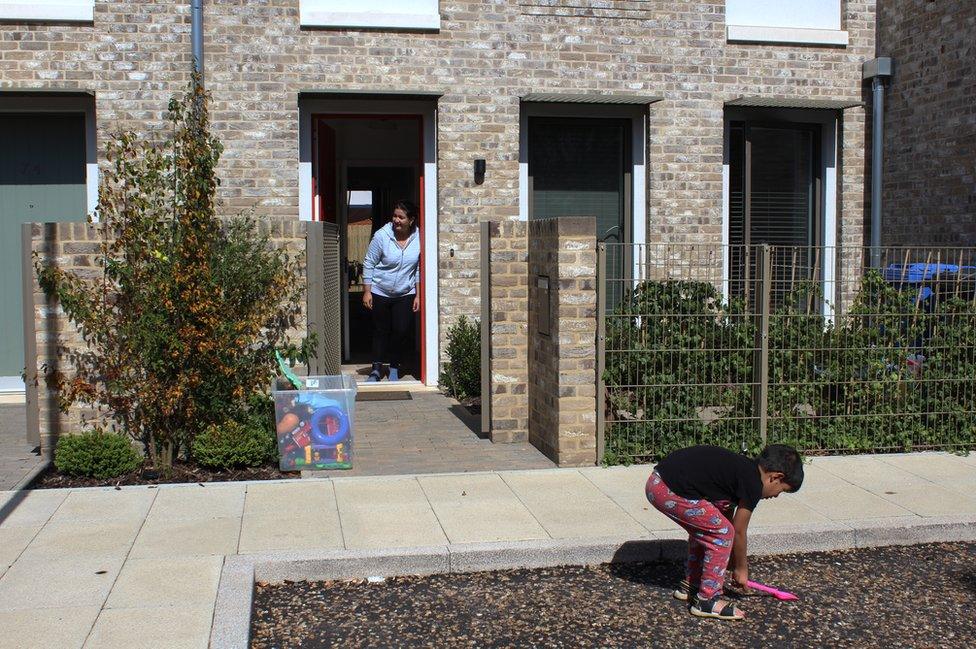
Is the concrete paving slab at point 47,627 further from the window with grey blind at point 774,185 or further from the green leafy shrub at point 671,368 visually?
the window with grey blind at point 774,185

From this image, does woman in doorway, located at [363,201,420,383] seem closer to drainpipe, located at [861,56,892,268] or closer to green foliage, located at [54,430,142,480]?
green foliage, located at [54,430,142,480]

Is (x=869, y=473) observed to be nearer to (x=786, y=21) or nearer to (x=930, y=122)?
(x=930, y=122)

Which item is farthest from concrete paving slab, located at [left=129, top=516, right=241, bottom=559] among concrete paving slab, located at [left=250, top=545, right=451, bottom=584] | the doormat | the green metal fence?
the doormat

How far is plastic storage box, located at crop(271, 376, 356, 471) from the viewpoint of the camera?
26.7ft

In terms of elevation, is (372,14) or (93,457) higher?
(372,14)

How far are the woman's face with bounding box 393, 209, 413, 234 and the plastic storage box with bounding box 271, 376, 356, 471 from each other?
428 centimetres

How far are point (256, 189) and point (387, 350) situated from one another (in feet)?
7.89

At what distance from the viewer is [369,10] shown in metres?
12.2

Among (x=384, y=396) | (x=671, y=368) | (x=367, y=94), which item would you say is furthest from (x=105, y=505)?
(x=367, y=94)

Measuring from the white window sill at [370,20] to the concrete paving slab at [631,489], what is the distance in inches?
238

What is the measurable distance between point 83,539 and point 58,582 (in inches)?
30.9

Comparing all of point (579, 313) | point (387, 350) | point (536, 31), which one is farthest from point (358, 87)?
point (579, 313)

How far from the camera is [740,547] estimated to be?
5617 mm

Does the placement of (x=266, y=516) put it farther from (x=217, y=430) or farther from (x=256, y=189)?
(x=256, y=189)
